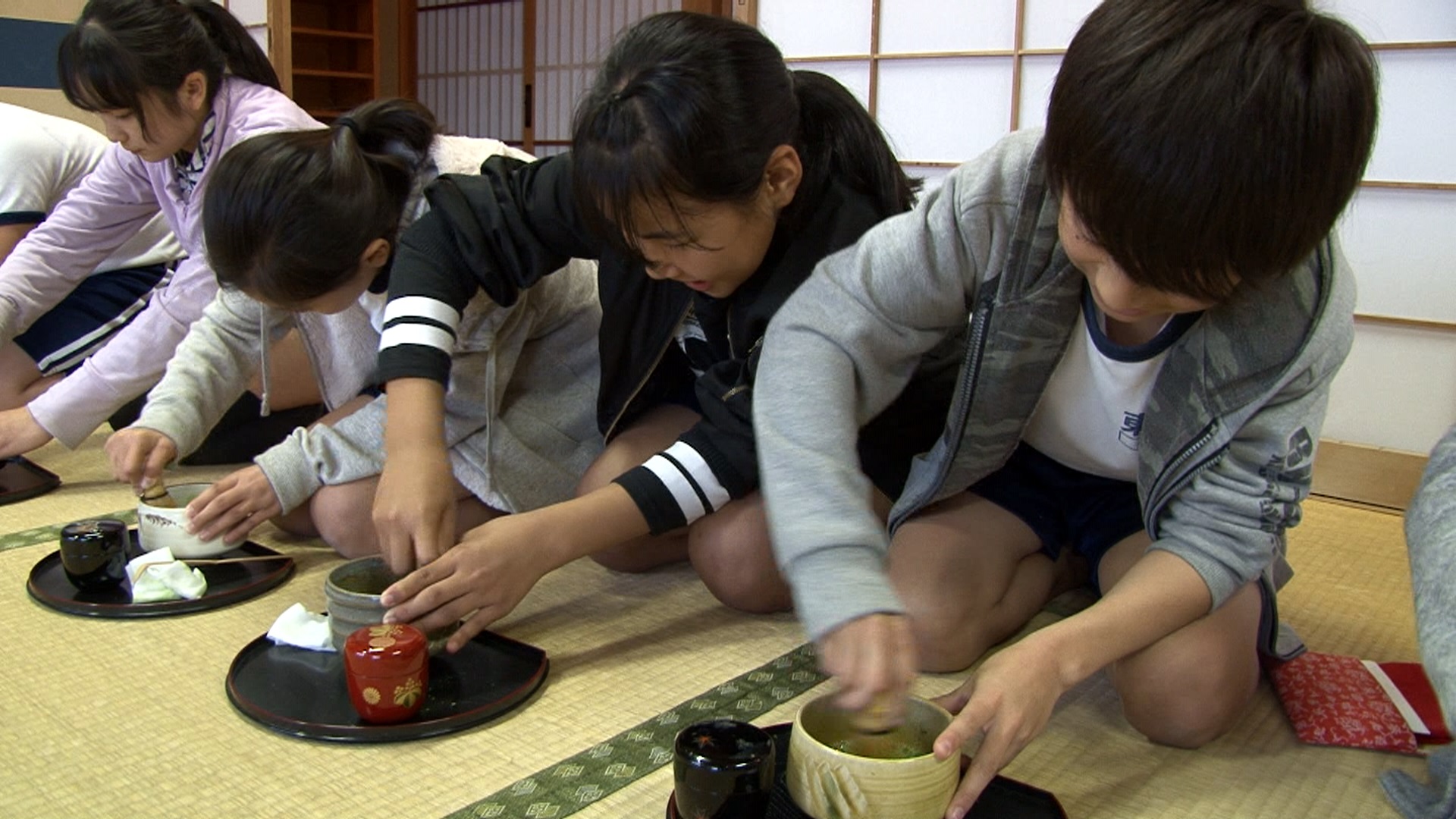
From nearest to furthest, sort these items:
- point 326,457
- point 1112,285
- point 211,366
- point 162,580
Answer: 1. point 1112,285
2. point 162,580
3. point 326,457
4. point 211,366

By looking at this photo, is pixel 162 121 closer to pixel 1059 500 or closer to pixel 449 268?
pixel 449 268

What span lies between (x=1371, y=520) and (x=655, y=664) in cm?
146

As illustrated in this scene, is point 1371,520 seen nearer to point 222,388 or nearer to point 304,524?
point 304,524

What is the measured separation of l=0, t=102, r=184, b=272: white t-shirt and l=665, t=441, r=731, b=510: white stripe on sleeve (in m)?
1.59

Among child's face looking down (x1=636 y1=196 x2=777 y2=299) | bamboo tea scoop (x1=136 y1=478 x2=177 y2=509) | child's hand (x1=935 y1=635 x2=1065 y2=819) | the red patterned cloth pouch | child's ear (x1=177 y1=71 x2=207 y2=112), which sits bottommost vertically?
the red patterned cloth pouch

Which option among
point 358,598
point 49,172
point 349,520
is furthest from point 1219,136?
point 49,172

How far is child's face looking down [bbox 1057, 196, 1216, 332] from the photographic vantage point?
91cm

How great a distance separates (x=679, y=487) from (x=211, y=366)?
834 millimetres

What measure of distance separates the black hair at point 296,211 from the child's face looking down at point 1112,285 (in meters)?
0.94

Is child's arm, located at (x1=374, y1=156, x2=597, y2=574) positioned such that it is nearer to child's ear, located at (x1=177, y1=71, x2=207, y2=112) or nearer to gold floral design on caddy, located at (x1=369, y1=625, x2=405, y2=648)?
gold floral design on caddy, located at (x1=369, y1=625, x2=405, y2=648)

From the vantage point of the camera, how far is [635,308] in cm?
157

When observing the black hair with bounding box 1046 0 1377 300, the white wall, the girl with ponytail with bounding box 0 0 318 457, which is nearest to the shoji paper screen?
the white wall

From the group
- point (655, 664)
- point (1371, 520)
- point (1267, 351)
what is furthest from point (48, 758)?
point (1371, 520)

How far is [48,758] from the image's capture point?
3.52 feet
